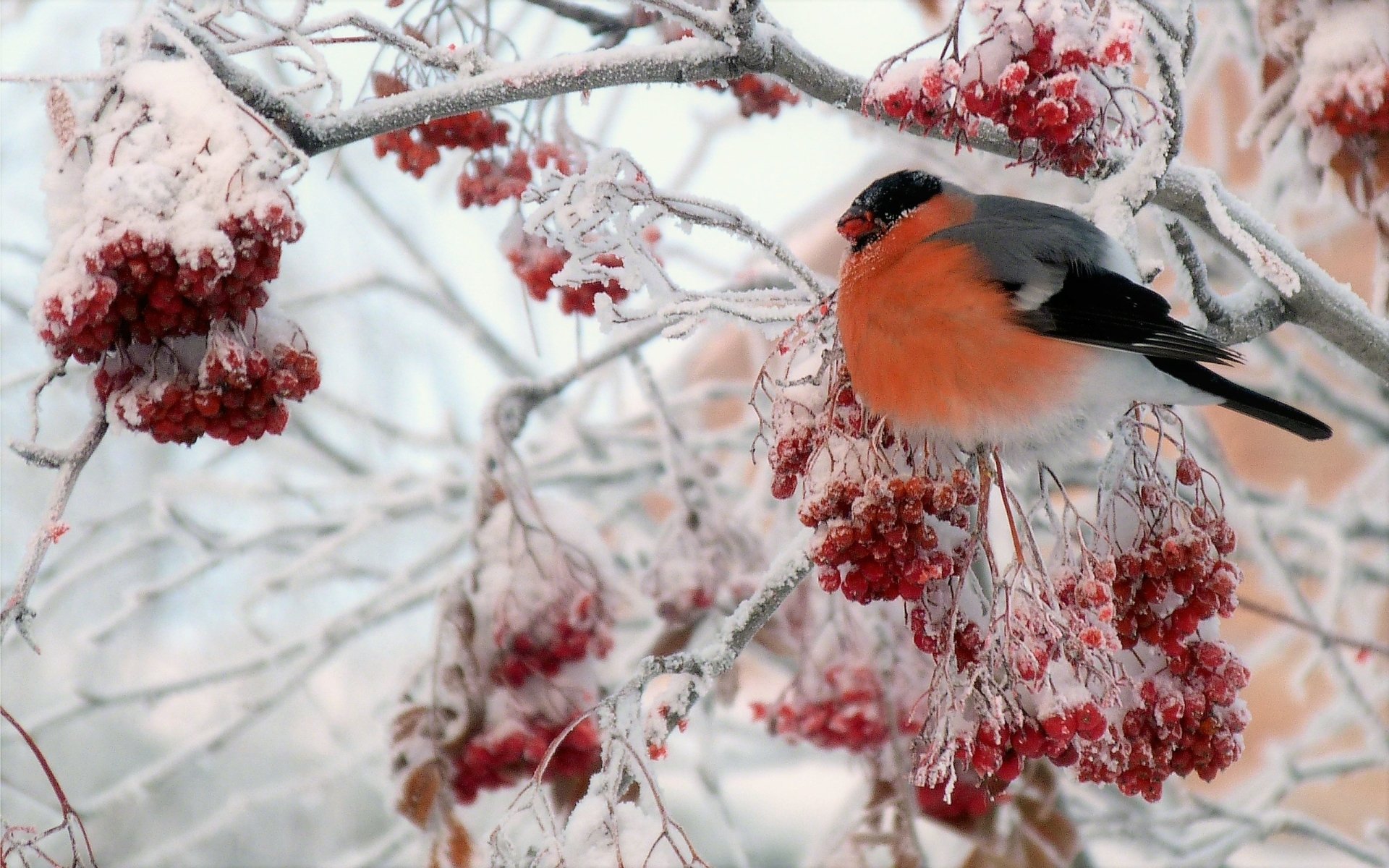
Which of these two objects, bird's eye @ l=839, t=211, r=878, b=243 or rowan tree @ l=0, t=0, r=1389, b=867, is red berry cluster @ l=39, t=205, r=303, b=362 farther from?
bird's eye @ l=839, t=211, r=878, b=243

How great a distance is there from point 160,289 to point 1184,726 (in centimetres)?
113

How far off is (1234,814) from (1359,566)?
120 cm

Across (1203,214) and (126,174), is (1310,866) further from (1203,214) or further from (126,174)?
(126,174)

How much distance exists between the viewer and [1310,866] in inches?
184

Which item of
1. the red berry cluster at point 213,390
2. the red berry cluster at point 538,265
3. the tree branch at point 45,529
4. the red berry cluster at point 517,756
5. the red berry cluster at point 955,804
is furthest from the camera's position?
the red berry cluster at point 955,804

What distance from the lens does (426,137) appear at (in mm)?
1661

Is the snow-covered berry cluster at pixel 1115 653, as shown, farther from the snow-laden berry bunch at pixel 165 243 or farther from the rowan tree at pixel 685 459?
the snow-laden berry bunch at pixel 165 243

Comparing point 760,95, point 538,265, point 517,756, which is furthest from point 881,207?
point 517,756

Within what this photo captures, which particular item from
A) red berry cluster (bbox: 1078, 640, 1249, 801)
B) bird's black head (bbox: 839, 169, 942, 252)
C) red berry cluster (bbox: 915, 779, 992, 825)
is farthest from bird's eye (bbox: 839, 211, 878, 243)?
red berry cluster (bbox: 915, 779, 992, 825)

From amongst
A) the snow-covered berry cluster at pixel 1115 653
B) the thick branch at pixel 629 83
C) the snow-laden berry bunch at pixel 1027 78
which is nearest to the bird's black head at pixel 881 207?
the thick branch at pixel 629 83

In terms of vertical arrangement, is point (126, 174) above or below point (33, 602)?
below

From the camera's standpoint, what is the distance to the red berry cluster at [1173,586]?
3.89 feet

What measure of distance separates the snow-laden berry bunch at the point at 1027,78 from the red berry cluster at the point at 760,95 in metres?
0.66

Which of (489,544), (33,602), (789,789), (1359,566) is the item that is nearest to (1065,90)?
(489,544)
